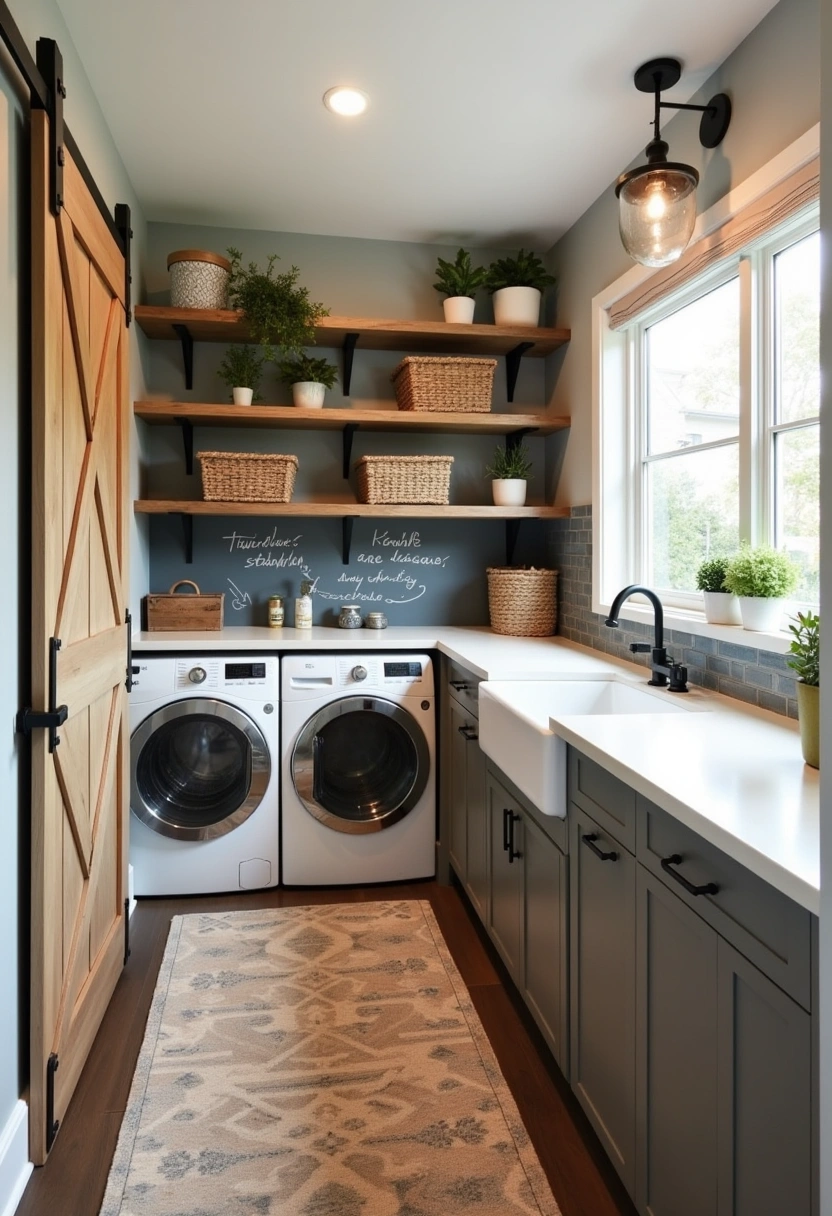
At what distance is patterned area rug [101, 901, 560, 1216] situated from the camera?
1.58 m

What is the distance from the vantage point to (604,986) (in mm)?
1577

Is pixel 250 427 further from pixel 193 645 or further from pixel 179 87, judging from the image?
pixel 179 87

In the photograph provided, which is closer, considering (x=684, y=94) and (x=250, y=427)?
(x=684, y=94)

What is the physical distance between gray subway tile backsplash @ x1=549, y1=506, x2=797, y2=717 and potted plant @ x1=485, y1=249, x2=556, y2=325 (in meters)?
0.87

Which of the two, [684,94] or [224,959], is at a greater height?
[684,94]

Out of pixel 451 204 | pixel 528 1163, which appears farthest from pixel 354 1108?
pixel 451 204

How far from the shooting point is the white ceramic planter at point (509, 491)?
11.1ft

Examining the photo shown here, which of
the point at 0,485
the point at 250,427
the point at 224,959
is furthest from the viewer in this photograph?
the point at 250,427

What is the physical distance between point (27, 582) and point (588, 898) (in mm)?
1381

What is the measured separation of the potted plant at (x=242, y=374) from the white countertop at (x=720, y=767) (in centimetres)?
139

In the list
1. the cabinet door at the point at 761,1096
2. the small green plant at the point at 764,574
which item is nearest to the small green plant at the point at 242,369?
the small green plant at the point at 764,574

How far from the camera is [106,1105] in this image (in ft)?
6.06

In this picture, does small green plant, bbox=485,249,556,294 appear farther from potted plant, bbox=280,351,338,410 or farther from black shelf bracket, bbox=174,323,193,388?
black shelf bracket, bbox=174,323,193,388

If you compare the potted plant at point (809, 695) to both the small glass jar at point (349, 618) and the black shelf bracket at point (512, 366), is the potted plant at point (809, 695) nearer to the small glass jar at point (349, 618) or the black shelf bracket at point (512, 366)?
the small glass jar at point (349, 618)
